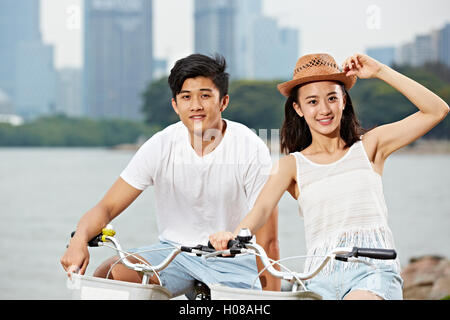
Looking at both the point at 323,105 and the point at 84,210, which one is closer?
the point at 323,105

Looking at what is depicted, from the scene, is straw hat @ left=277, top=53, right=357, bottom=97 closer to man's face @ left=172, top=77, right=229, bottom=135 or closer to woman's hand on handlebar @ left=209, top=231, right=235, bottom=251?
man's face @ left=172, top=77, right=229, bottom=135

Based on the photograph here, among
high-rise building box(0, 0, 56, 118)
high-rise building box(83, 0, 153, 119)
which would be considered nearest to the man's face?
high-rise building box(83, 0, 153, 119)

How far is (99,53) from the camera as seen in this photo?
16406 mm

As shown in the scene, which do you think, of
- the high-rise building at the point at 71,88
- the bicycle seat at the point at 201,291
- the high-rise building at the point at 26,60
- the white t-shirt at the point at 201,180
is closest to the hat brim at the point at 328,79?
the white t-shirt at the point at 201,180

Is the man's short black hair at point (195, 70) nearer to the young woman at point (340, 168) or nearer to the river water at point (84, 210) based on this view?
the young woman at point (340, 168)

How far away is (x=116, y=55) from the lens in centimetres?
2048

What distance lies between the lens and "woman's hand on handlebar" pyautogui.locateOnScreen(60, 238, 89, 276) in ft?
6.67

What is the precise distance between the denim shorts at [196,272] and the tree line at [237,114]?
6.78m

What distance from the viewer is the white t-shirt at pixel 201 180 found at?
91.4 inches

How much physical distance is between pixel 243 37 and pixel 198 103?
14.0 metres

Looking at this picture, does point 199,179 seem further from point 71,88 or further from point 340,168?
point 71,88

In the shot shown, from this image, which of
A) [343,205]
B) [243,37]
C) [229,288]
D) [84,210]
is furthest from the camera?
[84,210]

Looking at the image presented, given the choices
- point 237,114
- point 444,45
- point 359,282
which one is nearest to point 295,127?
point 359,282
